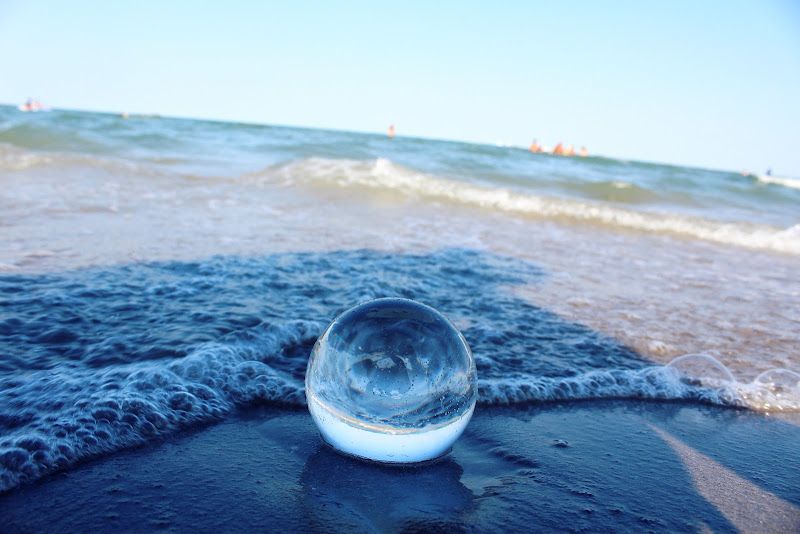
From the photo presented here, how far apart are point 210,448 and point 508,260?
3619mm

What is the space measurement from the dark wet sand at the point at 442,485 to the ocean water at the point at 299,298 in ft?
0.57

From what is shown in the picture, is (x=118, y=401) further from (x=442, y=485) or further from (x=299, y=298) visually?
(x=299, y=298)

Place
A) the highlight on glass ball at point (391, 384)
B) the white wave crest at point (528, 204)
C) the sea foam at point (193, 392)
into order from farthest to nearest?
1. the white wave crest at point (528, 204)
2. the sea foam at point (193, 392)
3. the highlight on glass ball at point (391, 384)

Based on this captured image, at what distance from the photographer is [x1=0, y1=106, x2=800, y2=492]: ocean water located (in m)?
1.96

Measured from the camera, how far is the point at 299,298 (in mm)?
3213

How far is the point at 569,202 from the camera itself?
9094mm

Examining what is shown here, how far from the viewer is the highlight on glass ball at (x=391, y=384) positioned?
145 cm

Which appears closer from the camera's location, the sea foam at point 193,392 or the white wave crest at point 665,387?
the sea foam at point 193,392

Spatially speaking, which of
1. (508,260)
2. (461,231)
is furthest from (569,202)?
(508,260)

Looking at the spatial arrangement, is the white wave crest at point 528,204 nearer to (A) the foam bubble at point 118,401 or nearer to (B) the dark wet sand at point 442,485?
(B) the dark wet sand at point 442,485

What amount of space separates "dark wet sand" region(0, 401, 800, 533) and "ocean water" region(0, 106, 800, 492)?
175mm

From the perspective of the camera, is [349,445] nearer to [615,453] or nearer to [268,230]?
[615,453]

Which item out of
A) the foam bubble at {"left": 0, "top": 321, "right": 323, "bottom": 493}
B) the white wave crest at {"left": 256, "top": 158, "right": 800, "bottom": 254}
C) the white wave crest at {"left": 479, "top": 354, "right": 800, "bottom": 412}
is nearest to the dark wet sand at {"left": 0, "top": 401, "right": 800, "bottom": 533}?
the foam bubble at {"left": 0, "top": 321, "right": 323, "bottom": 493}

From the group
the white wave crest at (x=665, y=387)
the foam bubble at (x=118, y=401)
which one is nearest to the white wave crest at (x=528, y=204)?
the white wave crest at (x=665, y=387)
